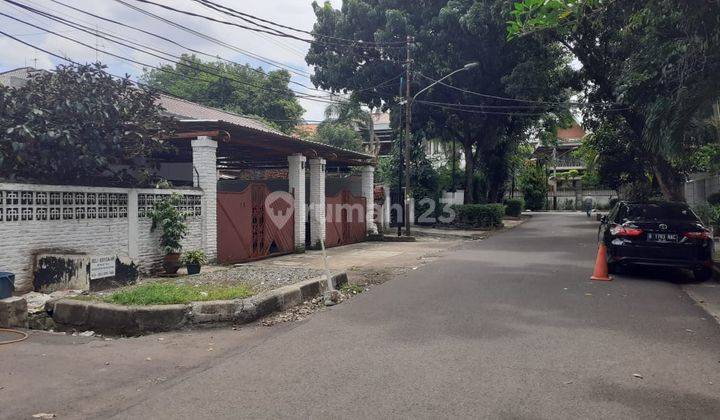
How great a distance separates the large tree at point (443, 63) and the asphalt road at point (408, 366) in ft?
51.5

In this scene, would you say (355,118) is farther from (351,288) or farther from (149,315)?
(149,315)

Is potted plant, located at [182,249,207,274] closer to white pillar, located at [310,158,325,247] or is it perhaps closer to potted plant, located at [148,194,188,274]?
potted plant, located at [148,194,188,274]

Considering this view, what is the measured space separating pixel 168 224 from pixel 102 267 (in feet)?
7.09

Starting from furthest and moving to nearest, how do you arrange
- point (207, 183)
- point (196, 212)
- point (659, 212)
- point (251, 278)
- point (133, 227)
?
point (207, 183) → point (196, 212) → point (659, 212) → point (133, 227) → point (251, 278)

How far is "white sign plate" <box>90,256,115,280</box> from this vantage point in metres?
8.77

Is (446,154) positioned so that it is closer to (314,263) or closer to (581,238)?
(581,238)

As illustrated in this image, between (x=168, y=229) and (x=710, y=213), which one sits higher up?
(x=710, y=213)

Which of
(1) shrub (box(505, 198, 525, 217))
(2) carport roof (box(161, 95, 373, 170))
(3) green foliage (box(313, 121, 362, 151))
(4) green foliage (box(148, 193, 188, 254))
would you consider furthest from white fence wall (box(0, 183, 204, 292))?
(1) shrub (box(505, 198, 525, 217))

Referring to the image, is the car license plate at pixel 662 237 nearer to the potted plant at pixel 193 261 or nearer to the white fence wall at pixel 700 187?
the potted plant at pixel 193 261

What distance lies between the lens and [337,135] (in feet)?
133

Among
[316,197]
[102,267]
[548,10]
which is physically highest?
[548,10]

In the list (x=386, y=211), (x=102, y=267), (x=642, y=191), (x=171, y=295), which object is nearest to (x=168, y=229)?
(x=102, y=267)

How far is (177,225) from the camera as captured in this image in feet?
36.6

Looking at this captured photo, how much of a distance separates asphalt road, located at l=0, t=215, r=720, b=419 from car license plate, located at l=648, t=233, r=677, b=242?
6.74 ft
